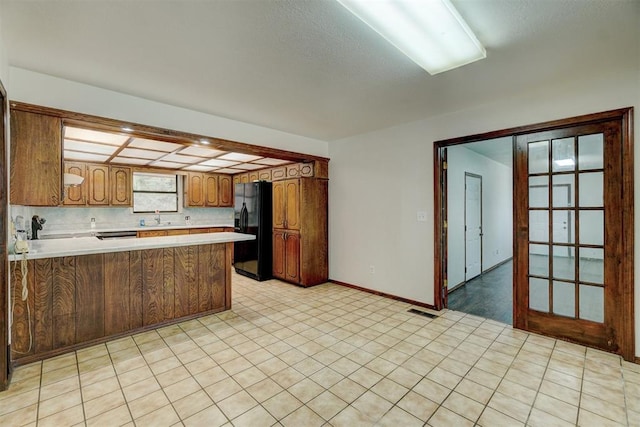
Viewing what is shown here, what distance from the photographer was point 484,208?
5680mm

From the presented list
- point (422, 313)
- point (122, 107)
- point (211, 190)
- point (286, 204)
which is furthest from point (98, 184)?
point (422, 313)

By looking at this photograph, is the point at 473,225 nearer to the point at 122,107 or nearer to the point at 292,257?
the point at 292,257

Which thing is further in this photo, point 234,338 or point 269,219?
point 269,219

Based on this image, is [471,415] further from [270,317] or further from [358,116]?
[358,116]

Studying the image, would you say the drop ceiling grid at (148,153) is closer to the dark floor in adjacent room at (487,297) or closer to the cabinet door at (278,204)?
the cabinet door at (278,204)

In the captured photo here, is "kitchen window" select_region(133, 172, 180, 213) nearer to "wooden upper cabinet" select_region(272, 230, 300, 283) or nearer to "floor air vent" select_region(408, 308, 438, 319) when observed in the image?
"wooden upper cabinet" select_region(272, 230, 300, 283)

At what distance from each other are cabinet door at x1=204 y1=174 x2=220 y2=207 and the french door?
6071 millimetres

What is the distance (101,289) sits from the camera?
2844 mm

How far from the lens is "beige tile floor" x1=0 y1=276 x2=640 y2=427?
1.81m

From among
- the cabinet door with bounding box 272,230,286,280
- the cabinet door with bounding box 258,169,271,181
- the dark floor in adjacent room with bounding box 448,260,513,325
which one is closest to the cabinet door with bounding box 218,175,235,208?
the cabinet door with bounding box 258,169,271,181

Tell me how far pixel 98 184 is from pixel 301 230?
405cm

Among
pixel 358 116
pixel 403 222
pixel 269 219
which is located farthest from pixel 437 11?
pixel 269 219

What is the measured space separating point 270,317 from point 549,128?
3.66 metres

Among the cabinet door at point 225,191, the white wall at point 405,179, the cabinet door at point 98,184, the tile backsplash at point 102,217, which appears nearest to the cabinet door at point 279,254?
the white wall at point 405,179
